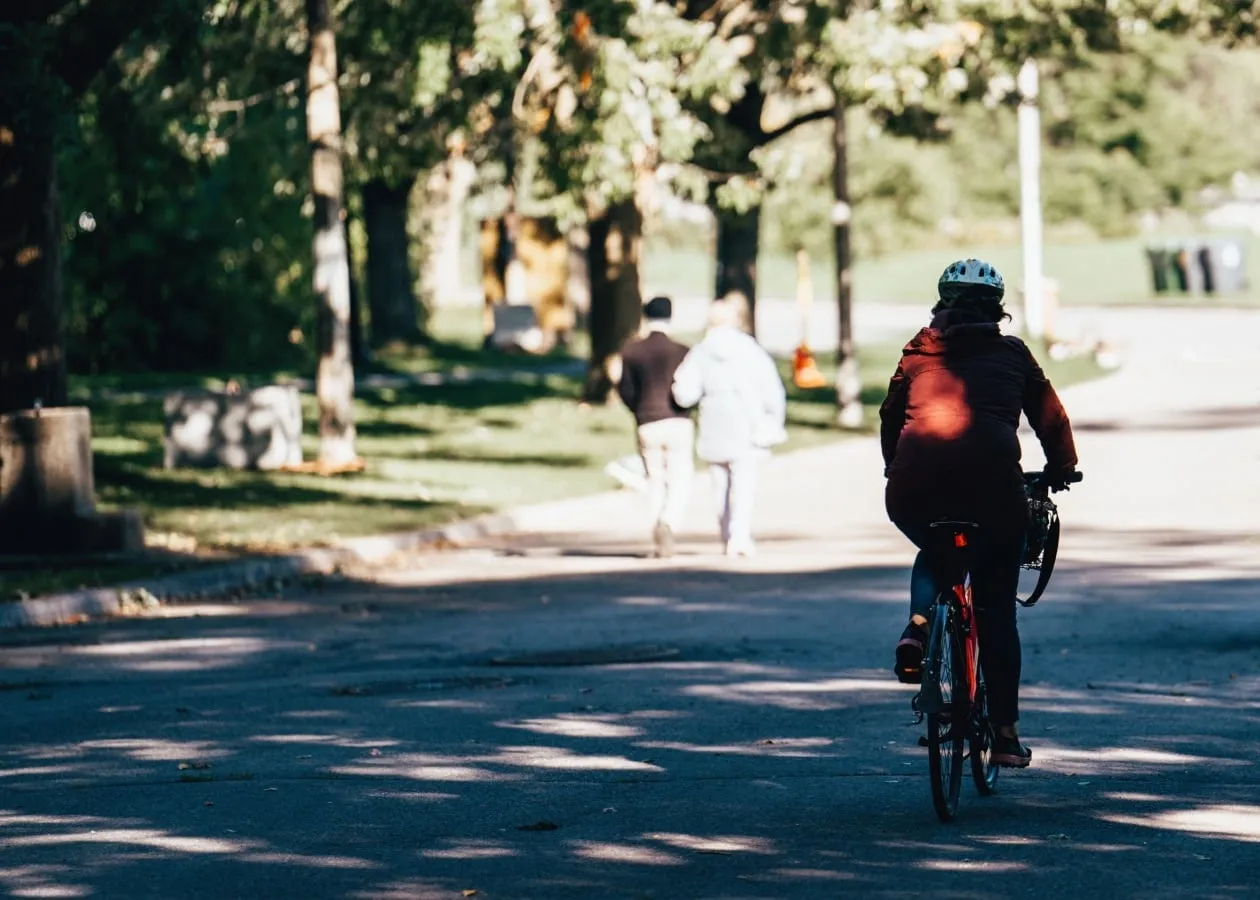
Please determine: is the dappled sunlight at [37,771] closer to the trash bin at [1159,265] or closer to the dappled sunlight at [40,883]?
the dappled sunlight at [40,883]

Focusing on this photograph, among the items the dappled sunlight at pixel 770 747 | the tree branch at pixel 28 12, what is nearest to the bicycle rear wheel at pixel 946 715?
the dappled sunlight at pixel 770 747

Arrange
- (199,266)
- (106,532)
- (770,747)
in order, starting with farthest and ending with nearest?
(199,266) < (106,532) < (770,747)

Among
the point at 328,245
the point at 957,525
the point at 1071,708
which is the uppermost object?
the point at 328,245

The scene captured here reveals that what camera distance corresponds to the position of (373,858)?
805 centimetres

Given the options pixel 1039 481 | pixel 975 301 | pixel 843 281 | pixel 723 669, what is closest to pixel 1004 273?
pixel 843 281

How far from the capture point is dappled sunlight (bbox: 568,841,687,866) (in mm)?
7891

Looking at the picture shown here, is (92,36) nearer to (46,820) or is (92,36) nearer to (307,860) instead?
(46,820)

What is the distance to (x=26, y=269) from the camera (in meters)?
18.9

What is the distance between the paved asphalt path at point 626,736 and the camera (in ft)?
25.8

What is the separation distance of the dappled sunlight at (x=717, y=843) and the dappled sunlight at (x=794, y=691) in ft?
10.2

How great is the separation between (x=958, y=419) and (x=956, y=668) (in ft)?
2.68

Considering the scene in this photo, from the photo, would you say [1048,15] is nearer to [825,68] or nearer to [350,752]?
[825,68]

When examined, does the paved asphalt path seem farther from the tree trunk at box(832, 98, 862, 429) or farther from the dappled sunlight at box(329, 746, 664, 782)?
the tree trunk at box(832, 98, 862, 429)

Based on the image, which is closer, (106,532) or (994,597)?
(994,597)
